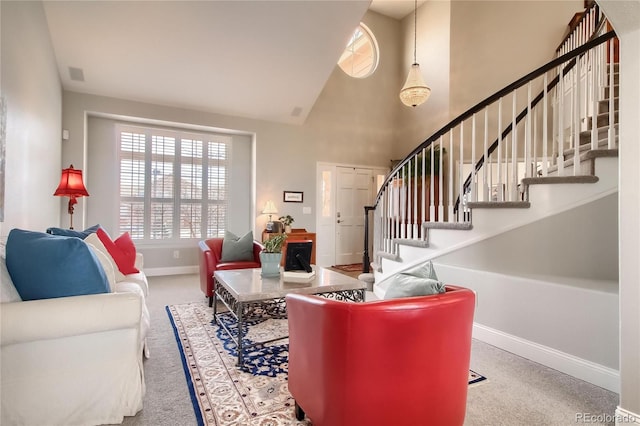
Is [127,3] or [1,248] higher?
[127,3]

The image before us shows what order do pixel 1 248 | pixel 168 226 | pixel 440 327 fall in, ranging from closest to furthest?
pixel 440 327
pixel 1 248
pixel 168 226

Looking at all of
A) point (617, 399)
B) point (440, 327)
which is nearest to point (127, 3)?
point (440, 327)

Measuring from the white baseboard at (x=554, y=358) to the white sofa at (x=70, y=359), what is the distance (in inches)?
103

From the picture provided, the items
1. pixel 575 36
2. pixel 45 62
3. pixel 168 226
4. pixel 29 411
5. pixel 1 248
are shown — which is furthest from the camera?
pixel 168 226

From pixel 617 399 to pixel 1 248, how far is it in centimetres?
364

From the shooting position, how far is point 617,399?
190cm

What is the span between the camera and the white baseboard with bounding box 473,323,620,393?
2.03 metres

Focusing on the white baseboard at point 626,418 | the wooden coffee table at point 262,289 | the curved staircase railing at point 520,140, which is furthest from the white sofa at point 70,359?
the curved staircase railing at point 520,140

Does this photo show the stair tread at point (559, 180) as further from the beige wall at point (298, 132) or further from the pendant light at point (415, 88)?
the beige wall at point (298, 132)

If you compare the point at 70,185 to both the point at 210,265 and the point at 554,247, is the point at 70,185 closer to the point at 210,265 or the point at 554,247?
the point at 210,265

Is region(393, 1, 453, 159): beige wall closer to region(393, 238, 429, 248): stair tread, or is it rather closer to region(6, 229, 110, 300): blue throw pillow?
region(393, 238, 429, 248): stair tread

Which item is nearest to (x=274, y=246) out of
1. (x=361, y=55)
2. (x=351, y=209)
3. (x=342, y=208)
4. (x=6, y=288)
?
(x=6, y=288)

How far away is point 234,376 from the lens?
2.12m

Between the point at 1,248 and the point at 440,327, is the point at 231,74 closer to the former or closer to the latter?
the point at 1,248
